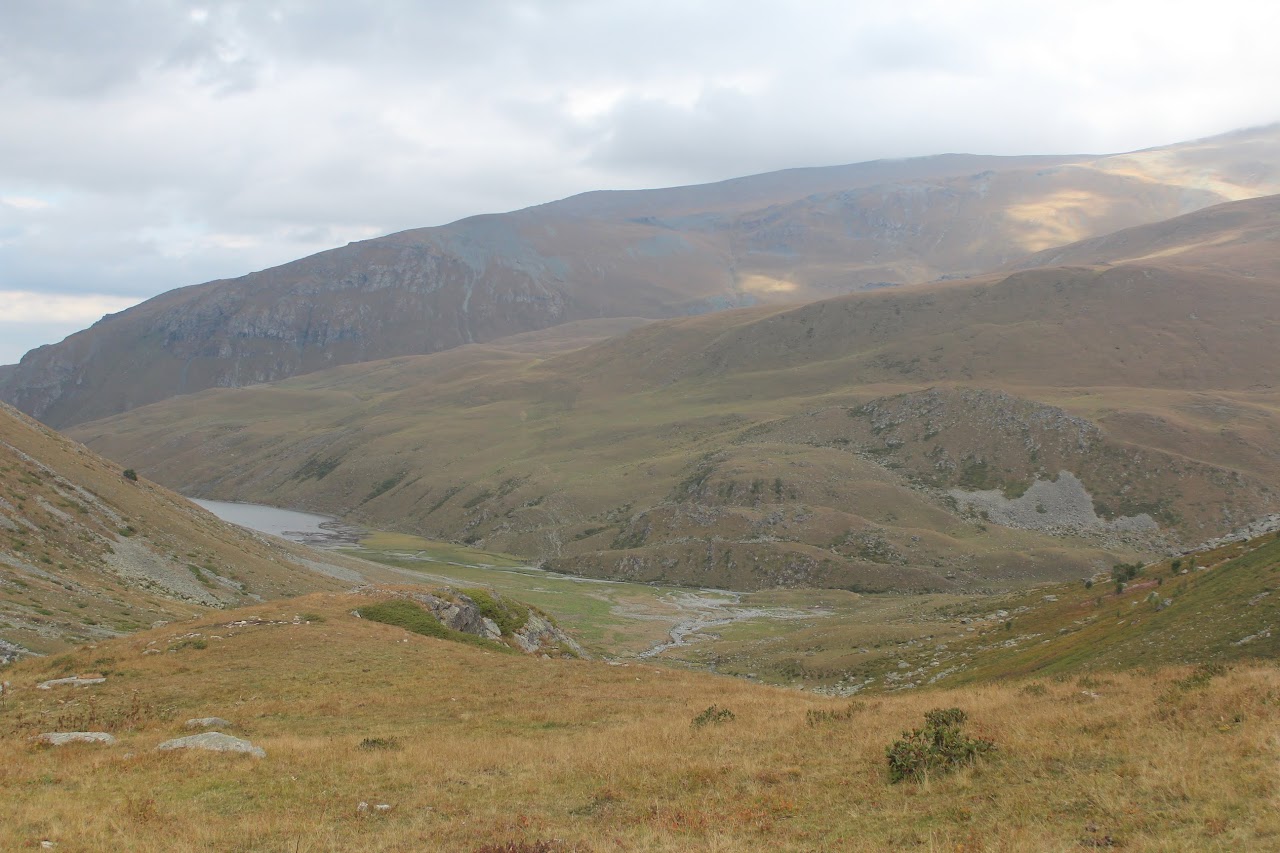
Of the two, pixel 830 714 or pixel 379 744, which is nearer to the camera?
pixel 379 744

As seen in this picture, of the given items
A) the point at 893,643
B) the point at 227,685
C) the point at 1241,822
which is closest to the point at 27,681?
the point at 227,685

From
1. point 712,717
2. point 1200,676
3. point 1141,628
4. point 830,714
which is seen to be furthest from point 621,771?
point 1141,628

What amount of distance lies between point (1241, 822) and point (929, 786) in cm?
486

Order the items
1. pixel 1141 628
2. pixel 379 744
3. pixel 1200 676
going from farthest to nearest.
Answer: pixel 1141 628 < pixel 379 744 < pixel 1200 676

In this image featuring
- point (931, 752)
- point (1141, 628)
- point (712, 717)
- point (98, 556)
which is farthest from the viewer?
point (98, 556)

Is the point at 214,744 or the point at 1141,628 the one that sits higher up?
the point at 214,744

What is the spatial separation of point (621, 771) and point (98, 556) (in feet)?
168

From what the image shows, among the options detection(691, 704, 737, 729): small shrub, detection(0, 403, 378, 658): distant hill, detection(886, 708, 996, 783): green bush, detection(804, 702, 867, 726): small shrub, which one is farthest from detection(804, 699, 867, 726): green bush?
detection(0, 403, 378, 658): distant hill

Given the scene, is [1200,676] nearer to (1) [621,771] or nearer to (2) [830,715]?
(2) [830,715]

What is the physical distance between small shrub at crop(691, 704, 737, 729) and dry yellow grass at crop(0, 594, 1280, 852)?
480 millimetres

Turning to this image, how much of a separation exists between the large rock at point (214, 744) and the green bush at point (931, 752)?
14275 mm

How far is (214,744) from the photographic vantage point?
20234mm

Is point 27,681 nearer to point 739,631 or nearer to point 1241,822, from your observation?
point 1241,822

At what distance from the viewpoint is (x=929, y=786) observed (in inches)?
616
